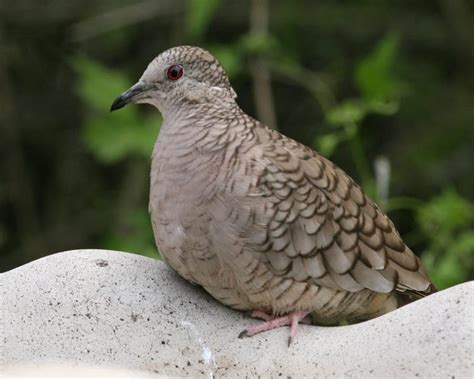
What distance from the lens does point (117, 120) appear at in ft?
16.5

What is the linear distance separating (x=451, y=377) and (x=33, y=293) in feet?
3.88

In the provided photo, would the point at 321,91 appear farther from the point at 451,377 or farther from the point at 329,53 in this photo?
the point at 451,377

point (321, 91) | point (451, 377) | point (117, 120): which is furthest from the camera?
point (321, 91)

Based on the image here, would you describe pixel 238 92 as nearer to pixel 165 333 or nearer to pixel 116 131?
pixel 116 131

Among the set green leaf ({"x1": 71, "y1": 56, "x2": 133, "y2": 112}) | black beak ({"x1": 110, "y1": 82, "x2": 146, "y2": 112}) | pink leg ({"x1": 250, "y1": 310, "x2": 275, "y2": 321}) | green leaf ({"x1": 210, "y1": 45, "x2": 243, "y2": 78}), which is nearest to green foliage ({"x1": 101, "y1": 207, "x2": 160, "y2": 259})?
green leaf ({"x1": 71, "y1": 56, "x2": 133, "y2": 112})

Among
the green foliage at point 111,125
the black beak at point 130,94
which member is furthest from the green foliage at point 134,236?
the black beak at point 130,94

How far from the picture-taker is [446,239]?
4430 mm

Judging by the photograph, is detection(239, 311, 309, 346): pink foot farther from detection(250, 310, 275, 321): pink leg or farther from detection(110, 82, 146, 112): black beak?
detection(110, 82, 146, 112): black beak

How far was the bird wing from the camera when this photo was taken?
116 inches

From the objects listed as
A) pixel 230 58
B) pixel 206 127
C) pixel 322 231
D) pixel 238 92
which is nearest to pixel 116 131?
pixel 230 58

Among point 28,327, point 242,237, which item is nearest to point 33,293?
point 28,327

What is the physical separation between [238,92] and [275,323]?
3231 mm

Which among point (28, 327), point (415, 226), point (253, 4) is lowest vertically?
point (415, 226)

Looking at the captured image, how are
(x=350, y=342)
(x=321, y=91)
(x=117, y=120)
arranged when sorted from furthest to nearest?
(x=321, y=91)
(x=117, y=120)
(x=350, y=342)
